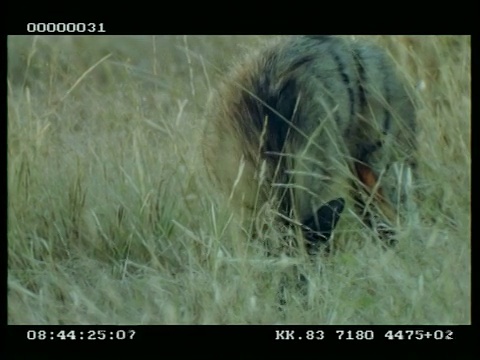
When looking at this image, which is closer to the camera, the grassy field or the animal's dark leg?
the grassy field

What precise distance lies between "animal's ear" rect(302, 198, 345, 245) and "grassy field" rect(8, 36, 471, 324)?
3cm

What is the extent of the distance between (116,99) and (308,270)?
0.86m

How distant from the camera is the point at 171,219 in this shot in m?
3.00

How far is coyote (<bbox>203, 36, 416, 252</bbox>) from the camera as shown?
2967 millimetres

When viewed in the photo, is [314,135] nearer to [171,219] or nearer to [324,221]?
[324,221]

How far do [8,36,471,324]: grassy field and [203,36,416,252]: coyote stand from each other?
0.05 metres

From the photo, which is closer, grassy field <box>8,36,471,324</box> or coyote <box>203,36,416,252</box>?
grassy field <box>8,36,471,324</box>

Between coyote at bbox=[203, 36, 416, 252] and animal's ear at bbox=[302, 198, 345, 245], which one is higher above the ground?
coyote at bbox=[203, 36, 416, 252]

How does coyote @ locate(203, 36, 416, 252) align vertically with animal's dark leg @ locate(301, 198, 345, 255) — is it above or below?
above

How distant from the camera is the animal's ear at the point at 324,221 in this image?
2.96m

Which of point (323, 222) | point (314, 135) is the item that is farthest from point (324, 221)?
point (314, 135)
